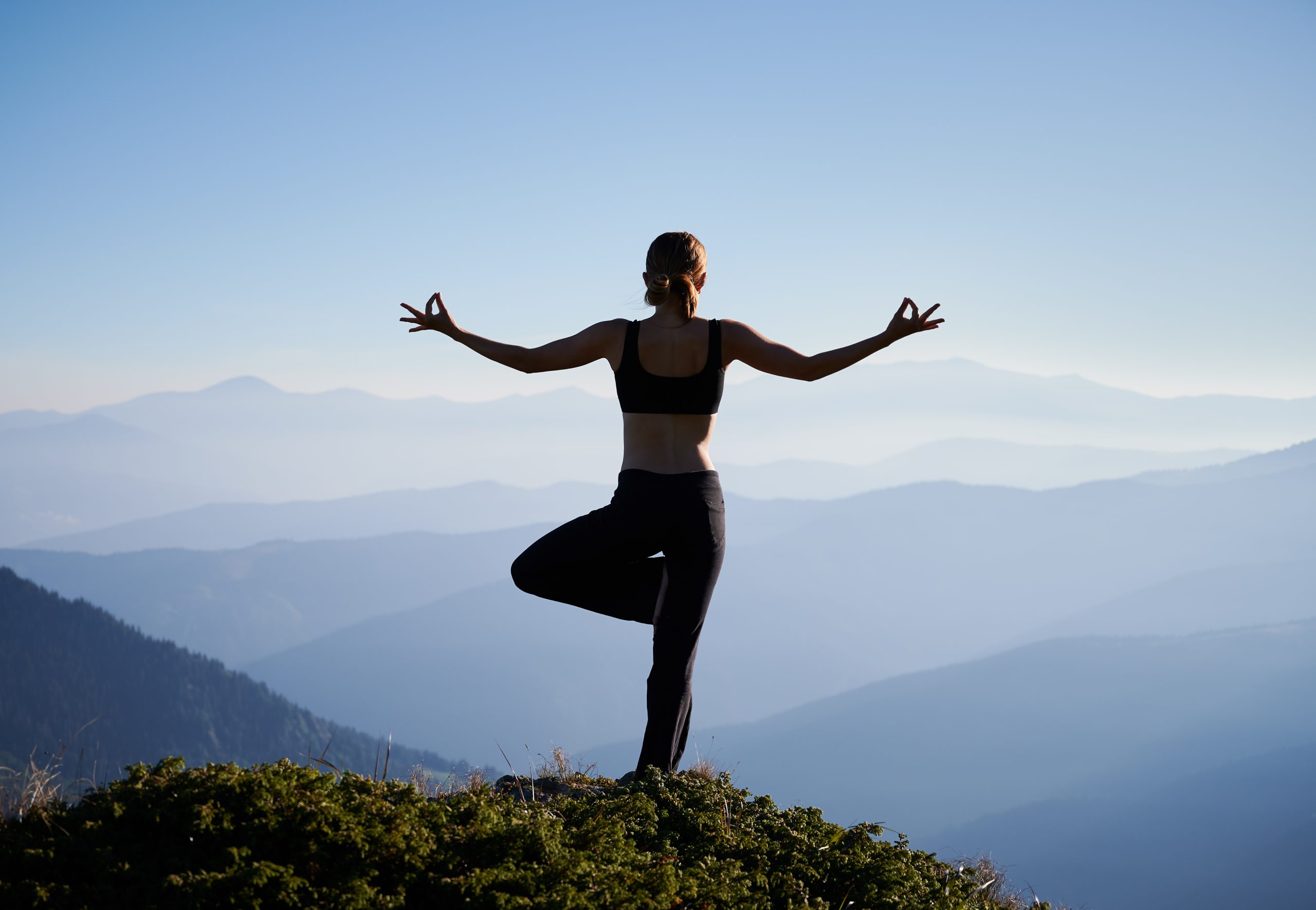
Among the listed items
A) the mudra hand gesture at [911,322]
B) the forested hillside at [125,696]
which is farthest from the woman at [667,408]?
the forested hillside at [125,696]

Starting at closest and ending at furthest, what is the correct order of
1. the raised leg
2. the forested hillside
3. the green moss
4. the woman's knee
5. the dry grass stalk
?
the green moss, the dry grass stalk, the raised leg, the woman's knee, the forested hillside

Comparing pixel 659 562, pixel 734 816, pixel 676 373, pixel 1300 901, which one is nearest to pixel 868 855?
pixel 734 816

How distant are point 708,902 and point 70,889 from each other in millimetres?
2564

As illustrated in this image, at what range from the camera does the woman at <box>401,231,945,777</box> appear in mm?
5691

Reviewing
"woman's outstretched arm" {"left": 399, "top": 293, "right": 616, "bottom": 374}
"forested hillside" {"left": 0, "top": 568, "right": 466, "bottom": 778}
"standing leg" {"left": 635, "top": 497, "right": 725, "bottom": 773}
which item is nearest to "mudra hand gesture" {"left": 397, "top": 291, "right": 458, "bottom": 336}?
"woman's outstretched arm" {"left": 399, "top": 293, "right": 616, "bottom": 374}

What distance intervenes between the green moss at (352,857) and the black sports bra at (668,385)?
2.47 metres

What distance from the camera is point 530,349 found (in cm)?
578

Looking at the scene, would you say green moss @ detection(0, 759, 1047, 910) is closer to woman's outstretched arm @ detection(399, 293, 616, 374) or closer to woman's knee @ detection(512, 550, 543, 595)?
woman's knee @ detection(512, 550, 543, 595)

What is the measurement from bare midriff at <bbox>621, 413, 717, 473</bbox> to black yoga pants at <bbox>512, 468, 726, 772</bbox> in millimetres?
50

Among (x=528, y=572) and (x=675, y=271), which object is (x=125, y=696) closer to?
(x=528, y=572)

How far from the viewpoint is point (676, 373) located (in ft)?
18.7

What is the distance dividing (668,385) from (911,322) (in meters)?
1.58

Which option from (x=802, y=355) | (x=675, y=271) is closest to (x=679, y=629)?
(x=802, y=355)

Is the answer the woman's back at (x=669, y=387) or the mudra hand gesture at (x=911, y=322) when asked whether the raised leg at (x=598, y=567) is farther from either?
the mudra hand gesture at (x=911, y=322)
